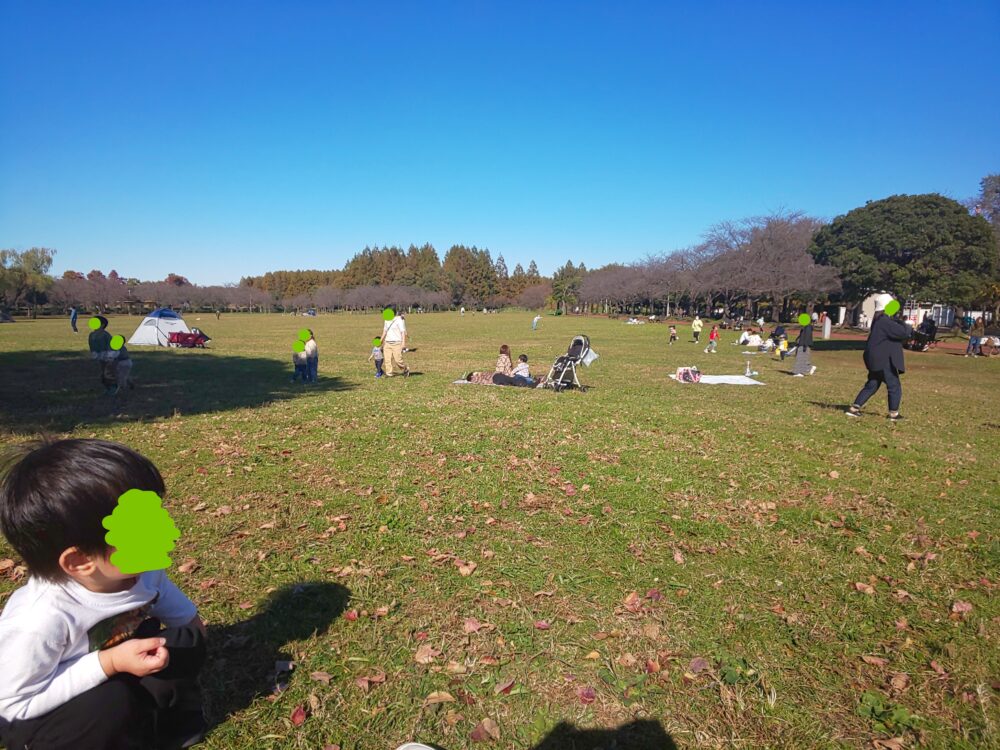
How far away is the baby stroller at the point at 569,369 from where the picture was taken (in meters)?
12.7

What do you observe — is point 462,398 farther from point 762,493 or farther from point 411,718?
point 411,718

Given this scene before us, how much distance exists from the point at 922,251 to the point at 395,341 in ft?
91.9

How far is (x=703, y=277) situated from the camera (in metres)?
53.5

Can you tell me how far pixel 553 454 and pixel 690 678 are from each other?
4.32 meters

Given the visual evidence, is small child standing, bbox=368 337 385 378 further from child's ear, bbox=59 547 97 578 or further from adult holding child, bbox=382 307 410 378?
child's ear, bbox=59 547 97 578

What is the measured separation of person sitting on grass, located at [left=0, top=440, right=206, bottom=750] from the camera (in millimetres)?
1564

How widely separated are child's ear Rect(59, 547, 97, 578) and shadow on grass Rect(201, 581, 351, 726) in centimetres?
150

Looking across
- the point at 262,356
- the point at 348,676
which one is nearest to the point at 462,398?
the point at 348,676

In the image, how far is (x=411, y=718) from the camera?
2.72 m

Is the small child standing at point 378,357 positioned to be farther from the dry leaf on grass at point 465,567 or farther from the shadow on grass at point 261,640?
the shadow on grass at point 261,640

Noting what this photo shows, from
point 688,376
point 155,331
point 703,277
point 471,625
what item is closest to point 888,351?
point 688,376

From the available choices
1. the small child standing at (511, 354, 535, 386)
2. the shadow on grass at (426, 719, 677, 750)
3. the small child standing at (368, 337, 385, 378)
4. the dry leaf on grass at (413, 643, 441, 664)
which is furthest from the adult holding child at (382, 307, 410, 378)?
the shadow on grass at (426, 719, 677, 750)

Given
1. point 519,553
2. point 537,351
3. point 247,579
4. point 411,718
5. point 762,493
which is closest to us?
point 411,718

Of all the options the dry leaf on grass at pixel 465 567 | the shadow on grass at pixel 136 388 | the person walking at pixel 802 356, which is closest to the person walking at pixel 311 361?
the shadow on grass at pixel 136 388
